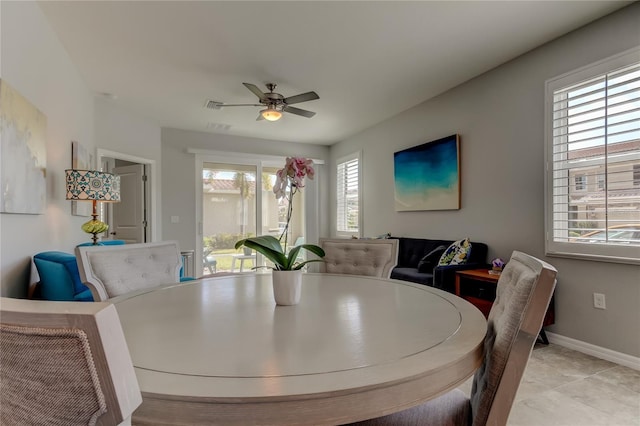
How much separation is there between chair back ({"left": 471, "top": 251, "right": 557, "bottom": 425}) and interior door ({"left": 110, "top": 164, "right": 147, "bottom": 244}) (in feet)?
16.9

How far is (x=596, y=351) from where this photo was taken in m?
2.47

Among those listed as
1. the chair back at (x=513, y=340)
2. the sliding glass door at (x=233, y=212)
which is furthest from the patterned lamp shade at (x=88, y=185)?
the chair back at (x=513, y=340)

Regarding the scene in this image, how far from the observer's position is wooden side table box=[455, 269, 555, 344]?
2.71 m

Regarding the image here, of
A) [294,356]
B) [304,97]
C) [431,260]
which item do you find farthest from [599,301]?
[304,97]

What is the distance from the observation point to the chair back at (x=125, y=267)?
4.69ft

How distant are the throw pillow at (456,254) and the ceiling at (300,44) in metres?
1.76

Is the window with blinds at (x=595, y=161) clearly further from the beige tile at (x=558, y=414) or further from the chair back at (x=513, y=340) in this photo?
the chair back at (x=513, y=340)

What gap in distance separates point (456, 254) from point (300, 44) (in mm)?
2471

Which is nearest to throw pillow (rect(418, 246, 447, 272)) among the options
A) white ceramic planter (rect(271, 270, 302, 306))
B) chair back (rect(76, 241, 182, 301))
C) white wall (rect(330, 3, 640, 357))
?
white wall (rect(330, 3, 640, 357))

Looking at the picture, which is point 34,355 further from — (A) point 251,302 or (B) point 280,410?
(A) point 251,302

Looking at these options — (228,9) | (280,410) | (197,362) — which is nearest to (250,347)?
(197,362)

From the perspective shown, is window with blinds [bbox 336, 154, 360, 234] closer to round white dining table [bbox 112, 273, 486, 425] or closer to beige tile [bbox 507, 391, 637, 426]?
beige tile [bbox 507, 391, 637, 426]

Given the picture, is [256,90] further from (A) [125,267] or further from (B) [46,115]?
(A) [125,267]

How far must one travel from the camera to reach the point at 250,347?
800 millimetres
